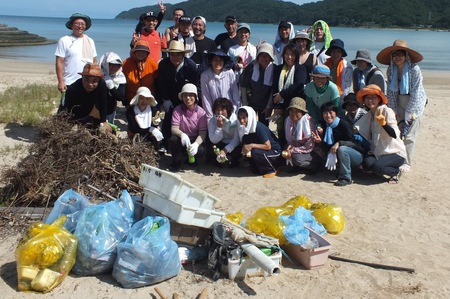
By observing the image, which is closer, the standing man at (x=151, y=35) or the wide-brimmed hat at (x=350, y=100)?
the wide-brimmed hat at (x=350, y=100)

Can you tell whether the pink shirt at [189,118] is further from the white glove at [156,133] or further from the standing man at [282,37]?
the standing man at [282,37]

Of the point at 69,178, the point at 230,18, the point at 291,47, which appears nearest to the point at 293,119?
the point at 291,47

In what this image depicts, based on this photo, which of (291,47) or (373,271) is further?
(291,47)

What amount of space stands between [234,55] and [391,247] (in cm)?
406

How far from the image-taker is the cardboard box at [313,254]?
422cm

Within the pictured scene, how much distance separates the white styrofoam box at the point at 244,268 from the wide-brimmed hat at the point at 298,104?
275 cm

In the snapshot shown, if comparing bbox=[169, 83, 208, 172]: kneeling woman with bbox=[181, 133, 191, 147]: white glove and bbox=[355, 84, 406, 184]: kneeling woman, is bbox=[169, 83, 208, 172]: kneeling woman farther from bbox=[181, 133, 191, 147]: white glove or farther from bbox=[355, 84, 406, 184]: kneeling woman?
bbox=[355, 84, 406, 184]: kneeling woman

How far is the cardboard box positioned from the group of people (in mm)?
2295

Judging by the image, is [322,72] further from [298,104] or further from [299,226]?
[299,226]

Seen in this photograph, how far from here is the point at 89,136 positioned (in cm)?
559

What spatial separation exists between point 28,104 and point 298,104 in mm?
5733

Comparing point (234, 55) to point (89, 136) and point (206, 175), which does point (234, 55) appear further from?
point (89, 136)

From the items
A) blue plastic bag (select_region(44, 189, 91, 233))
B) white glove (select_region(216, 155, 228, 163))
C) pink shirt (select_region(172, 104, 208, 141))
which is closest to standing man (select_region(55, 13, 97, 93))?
pink shirt (select_region(172, 104, 208, 141))

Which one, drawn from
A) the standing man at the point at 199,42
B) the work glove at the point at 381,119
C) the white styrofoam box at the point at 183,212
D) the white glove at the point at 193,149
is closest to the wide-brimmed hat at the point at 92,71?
the white glove at the point at 193,149
